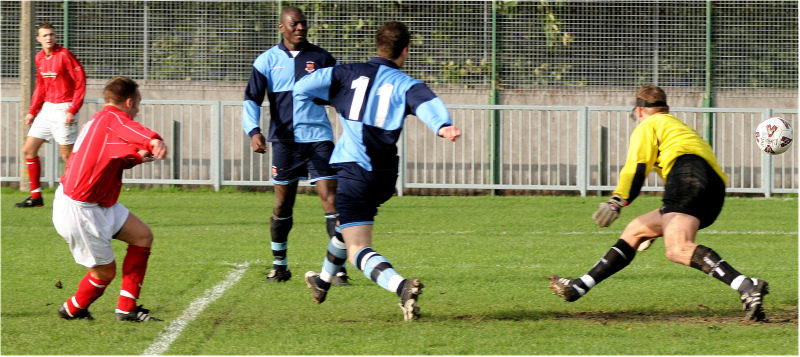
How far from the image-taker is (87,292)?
250 inches

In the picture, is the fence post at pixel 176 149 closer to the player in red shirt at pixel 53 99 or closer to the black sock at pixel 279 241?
the player in red shirt at pixel 53 99

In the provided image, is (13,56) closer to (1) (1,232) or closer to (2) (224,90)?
(2) (224,90)

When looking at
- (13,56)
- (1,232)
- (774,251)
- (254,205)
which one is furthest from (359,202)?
(13,56)

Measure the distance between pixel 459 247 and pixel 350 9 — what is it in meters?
7.51

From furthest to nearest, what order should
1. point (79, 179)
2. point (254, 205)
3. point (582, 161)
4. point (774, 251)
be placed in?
point (582, 161) < point (254, 205) < point (774, 251) < point (79, 179)

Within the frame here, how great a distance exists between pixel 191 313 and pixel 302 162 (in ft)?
5.96

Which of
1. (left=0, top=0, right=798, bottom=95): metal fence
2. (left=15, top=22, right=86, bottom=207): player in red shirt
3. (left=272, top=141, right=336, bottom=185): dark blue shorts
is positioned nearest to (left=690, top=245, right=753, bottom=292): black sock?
(left=272, top=141, right=336, bottom=185): dark blue shorts

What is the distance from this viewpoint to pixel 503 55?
16.6 meters

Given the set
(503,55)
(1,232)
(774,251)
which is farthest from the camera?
(503,55)

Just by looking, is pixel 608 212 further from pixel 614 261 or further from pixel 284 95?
pixel 284 95

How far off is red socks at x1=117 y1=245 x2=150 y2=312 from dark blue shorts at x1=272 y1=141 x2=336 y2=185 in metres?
1.90

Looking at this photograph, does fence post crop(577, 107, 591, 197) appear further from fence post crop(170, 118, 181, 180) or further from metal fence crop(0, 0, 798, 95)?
fence post crop(170, 118, 181, 180)

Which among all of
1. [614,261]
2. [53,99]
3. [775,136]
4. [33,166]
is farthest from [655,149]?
[33,166]

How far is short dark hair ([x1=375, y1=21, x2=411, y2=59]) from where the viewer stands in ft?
21.1
